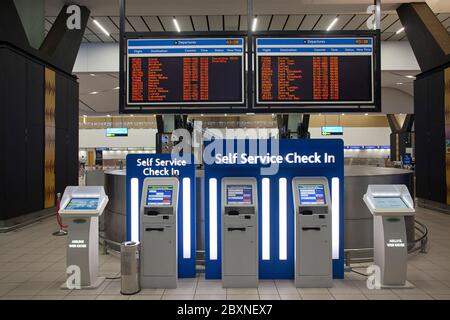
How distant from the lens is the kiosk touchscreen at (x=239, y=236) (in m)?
3.79

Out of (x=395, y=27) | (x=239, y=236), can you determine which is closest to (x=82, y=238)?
(x=239, y=236)

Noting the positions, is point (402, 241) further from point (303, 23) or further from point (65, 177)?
point (303, 23)

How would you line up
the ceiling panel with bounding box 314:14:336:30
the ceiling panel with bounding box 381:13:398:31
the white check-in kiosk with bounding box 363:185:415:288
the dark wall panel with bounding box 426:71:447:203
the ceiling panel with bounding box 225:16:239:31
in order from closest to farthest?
the white check-in kiosk with bounding box 363:185:415:288 < the dark wall panel with bounding box 426:71:447:203 < the ceiling panel with bounding box 381:13:398:31 < the ceiling panel with bounding box 314:14:336:30 < the ceiling panel with bounding box 225:16:239:31

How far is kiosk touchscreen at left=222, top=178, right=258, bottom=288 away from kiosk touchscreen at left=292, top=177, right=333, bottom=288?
51 centimetres

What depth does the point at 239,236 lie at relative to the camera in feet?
12.6

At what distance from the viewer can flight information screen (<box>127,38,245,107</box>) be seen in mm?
4383

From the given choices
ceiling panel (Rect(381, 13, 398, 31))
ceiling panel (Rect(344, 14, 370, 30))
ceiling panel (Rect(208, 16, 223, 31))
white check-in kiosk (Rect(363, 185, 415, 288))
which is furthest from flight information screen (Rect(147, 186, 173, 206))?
ceiling panel (Rect(381, 13, 398, 31))

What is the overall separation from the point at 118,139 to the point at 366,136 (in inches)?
642

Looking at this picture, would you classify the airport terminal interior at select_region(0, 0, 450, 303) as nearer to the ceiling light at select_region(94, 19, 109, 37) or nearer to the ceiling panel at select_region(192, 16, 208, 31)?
the ceiling panel at select_region(192, 16, 208, 31)

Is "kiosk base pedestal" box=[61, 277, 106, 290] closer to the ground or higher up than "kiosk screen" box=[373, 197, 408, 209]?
closer to the ground

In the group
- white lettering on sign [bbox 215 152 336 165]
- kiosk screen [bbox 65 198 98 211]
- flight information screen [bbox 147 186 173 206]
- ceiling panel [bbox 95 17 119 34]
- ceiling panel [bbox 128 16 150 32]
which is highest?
ceiling panel [bbox 128 16 150 32]

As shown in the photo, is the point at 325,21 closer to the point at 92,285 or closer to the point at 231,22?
the point at 231,22

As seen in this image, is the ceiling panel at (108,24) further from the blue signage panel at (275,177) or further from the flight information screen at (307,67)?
the blue signage panel at (275,177)

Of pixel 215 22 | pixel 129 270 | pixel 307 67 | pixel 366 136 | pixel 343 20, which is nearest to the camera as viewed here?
pixel 129 270
